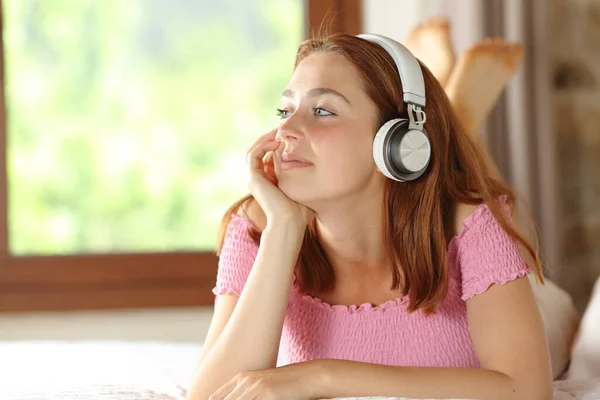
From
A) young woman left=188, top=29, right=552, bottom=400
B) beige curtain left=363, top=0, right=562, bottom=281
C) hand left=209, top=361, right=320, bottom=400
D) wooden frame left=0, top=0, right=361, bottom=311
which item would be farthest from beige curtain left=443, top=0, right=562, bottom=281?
hand left=209, top=361, right=320, bottom=400

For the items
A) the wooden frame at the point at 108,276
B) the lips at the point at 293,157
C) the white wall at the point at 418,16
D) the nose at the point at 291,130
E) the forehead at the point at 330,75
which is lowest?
the wooden frame at the point at 108,276

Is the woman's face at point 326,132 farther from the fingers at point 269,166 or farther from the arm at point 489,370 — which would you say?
the arm at point 489,370

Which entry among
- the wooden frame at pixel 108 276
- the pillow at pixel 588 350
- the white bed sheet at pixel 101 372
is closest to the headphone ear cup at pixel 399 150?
the white bed sheet at pixel 101 372

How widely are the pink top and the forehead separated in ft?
0.97

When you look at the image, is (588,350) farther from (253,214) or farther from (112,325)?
(112,325)

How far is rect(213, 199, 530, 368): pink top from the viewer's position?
1.36 metres

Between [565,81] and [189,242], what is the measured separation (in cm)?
135

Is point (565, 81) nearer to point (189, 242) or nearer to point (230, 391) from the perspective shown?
point (189, 242)

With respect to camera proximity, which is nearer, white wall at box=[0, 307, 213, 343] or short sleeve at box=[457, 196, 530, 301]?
short sleeve at box=[457, 196, 530, 301]

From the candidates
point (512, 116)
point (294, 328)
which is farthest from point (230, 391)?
point (512, 116)

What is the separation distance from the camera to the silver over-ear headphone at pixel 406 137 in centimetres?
129

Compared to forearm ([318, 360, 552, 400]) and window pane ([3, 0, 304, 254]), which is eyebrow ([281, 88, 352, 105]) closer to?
forearm ([318, 360, 552, 400])

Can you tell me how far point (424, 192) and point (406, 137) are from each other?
0.51 ft

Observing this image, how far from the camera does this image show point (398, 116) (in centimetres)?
138
